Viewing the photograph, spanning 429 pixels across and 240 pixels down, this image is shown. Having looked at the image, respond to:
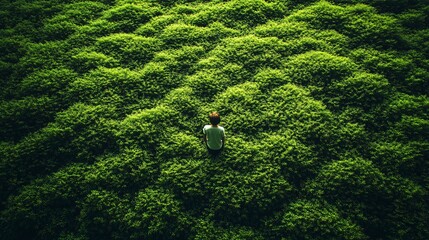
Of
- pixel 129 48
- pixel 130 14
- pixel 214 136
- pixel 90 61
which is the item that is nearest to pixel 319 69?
pixel 214 136

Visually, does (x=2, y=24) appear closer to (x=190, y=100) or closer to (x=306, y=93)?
(x=190, y=100)

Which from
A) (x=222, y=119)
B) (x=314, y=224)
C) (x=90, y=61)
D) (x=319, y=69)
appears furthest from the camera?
(x=90, y=61)

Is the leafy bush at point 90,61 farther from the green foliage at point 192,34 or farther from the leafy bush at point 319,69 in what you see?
the leafy bush at point 319,69

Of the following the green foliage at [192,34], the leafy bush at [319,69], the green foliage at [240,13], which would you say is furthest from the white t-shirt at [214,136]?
the green foliage at [240,13]

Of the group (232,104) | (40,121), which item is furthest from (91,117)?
(232,104)

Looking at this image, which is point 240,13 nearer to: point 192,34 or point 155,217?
point 192,34
